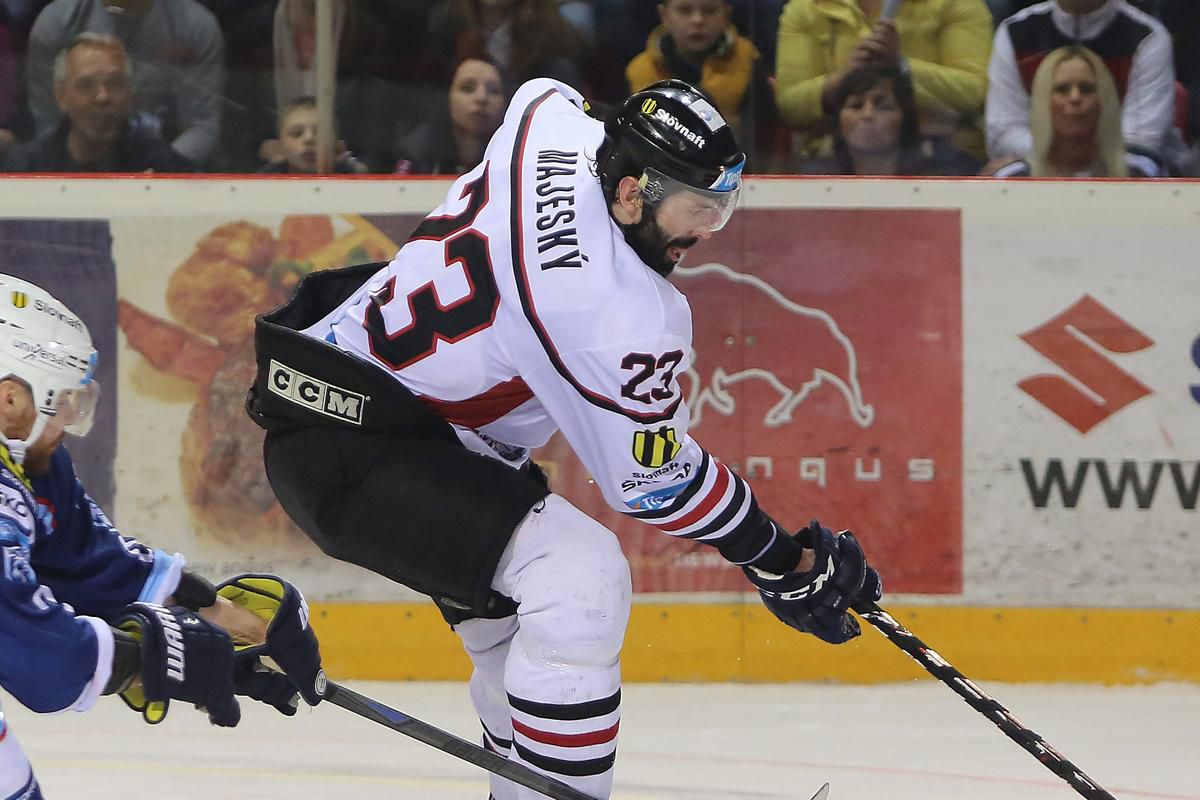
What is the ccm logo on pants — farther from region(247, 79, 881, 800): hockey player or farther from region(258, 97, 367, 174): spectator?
region(258, 97, 367, 174): spectator

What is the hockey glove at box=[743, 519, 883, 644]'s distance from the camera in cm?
306

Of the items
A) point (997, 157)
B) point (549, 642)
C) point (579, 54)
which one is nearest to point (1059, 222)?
point (997, 157)

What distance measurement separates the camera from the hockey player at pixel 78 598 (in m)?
2.24

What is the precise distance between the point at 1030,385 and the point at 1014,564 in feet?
1.46

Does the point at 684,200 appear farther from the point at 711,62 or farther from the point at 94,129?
the point at 94,129

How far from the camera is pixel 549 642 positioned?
107 inches

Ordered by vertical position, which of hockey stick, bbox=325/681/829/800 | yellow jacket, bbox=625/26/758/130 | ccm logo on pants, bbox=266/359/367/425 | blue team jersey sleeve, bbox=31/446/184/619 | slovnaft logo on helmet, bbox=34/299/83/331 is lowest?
hockey stick, bbox=325/681/829/800

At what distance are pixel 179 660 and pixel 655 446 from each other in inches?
31.8

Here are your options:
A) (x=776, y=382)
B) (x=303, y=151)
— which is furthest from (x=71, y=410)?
(x=776, y=382)

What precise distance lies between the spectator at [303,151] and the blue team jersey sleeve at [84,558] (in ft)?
6.41

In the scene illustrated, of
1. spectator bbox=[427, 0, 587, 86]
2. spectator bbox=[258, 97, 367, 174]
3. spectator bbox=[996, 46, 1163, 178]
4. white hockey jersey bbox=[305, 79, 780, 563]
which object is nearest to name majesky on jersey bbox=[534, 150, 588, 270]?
white hockey jersey bbox=[305, 79, 780, 563]

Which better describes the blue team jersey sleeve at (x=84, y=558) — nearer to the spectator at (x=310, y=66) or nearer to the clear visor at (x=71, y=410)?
the clear visor at (x=71, y=410)

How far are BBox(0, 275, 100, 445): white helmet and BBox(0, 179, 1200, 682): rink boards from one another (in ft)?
6.56

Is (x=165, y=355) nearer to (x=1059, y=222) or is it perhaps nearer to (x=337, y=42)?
(x=337, y=42)
